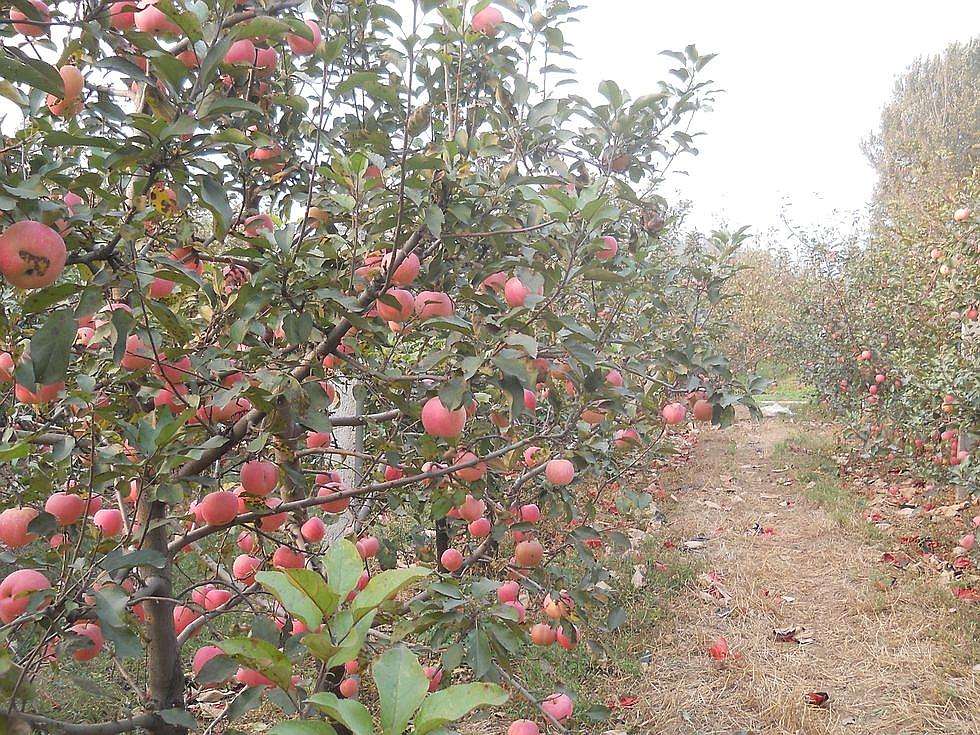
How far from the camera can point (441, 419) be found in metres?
1.38

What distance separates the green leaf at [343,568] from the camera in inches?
25.6

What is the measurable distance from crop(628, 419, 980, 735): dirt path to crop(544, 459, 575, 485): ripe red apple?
1.39m

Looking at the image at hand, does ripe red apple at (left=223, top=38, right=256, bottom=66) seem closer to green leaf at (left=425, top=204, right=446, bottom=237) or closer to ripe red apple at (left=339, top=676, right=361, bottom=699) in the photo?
green leaf at (left=425, top=204, right=446, bottom=237)

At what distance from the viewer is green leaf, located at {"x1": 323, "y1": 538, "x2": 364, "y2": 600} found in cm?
65

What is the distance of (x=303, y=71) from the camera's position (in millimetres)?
Result: 1748

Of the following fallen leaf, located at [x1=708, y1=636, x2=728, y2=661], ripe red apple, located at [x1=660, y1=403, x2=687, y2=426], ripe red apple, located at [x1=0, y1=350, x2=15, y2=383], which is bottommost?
fallen leaf, located at [x1=708, y1=636, x2=728, y2=661]

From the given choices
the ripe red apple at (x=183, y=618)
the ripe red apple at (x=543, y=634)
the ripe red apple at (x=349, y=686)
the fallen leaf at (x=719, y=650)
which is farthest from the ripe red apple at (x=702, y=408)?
the fallen leaf at (x=719, y=650)

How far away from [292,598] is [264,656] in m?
0.10

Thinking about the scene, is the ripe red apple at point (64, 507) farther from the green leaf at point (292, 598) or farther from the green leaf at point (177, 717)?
the green leaf at point (292, 598)

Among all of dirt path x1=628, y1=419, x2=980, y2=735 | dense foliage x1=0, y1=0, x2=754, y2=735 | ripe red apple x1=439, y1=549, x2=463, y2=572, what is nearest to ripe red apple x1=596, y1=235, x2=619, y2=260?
dense foliage x1=0, y1=0, x2=754, y2=735

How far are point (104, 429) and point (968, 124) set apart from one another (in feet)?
67.0

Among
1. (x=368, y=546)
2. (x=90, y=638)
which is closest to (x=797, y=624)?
(x=368, y=546)

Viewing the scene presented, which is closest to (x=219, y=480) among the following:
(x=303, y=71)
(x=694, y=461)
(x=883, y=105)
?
(x=303, y=71)

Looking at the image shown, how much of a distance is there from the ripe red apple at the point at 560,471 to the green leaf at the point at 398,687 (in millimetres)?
1366
